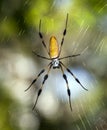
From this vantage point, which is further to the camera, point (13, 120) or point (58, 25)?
point (13, 120)

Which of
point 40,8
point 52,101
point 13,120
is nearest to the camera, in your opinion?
point 40,8

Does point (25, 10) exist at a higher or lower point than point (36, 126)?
higher

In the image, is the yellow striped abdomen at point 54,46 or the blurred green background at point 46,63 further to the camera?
the blurred green background at point 46,63

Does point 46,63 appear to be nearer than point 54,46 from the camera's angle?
No

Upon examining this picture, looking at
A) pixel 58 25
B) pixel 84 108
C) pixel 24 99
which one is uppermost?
pixel 58 25

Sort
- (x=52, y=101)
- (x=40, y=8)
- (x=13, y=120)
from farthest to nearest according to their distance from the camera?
(x=52, y=101), (x=13, y=120), (x=40, y=8)

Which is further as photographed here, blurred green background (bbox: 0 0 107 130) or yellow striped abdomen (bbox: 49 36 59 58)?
blurred green background (bbox: 0 0 107 130)

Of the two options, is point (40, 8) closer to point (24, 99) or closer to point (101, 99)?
point (24, 99)

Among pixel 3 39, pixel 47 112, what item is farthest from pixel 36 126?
pixel 3 39
